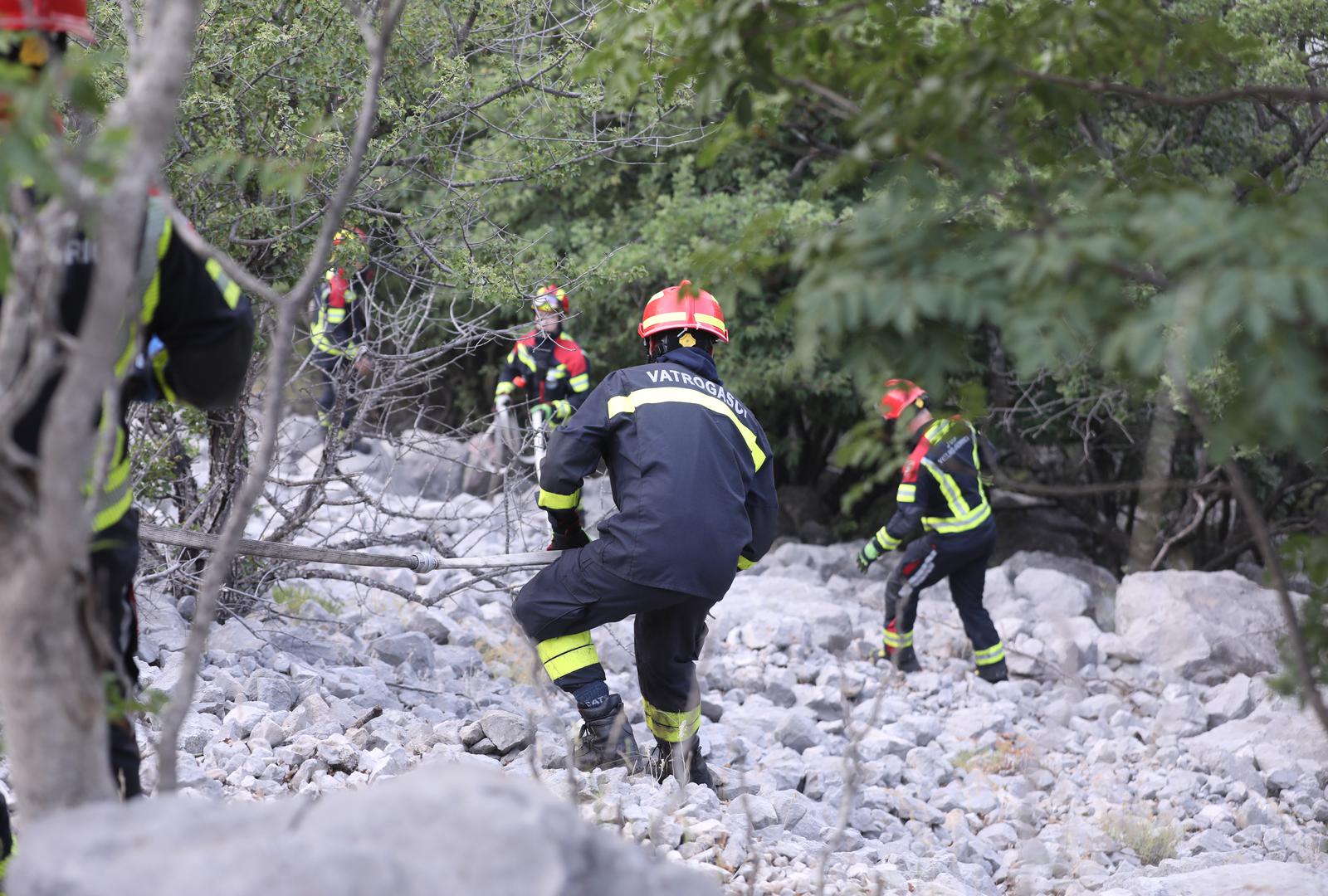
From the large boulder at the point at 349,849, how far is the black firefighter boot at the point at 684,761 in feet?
9.58

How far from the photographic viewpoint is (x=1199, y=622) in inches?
346

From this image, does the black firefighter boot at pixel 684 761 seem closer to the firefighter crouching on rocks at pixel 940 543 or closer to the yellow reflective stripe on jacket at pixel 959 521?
the firefighter crouching on rocks at pixel 940 543

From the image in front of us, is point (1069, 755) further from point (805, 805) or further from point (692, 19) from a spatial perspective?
point (692, 19)

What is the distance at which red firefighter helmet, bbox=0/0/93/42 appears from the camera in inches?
83.9

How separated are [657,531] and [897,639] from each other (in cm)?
382

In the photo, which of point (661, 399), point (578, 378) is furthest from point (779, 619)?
point (661, 399)

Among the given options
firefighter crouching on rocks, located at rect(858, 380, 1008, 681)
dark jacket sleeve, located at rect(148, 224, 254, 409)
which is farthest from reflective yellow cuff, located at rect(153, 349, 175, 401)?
firefighter crouching on rocks, located at rect(858, 380, 1008, 681)

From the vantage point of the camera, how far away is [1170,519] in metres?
12.1

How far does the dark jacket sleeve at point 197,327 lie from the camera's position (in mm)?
2518

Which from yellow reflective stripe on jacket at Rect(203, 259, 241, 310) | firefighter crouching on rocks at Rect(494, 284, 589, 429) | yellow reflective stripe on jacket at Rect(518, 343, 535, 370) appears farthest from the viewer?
firefighter crouching on rocks at Rect(494, 284, 589, 429)

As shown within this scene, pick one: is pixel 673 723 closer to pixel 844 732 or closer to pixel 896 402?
pixel 844 732

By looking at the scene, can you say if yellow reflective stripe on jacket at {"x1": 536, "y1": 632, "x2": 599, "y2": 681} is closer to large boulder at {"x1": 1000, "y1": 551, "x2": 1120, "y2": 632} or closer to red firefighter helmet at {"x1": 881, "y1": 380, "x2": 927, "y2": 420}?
red firefighter helmet at {"x1": 881, "y1": 380, "x2": 927, "y2": 420}

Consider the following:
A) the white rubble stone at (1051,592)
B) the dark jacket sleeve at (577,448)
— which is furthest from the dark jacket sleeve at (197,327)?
the white rubble stone at (1051,592)

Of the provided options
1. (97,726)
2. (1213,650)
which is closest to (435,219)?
(97,726)
